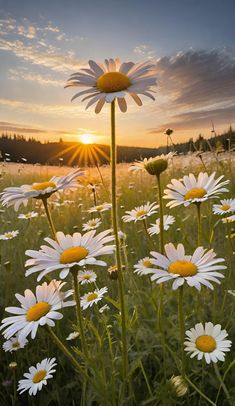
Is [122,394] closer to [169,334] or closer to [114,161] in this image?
[169,334]

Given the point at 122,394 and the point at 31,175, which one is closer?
the point at 122,394

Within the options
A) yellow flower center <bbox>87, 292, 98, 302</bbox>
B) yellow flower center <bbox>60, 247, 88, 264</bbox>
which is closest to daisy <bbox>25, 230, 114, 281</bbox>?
yellow flower center <bbox>60, 247, 88, 264</bbox>

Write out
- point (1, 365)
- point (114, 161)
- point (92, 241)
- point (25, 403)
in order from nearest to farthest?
point (114, 161)
point (92, 241)
point (25, 403)
point (1, 365)

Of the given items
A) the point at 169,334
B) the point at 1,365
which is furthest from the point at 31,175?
the point at 169,334

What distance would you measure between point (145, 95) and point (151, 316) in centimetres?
122

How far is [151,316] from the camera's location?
2.08 metres

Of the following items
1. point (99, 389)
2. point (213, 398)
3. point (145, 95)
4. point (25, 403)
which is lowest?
point (25, 403)

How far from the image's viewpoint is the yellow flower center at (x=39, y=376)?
67.2 inches

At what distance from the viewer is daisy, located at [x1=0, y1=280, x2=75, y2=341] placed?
4.48ft

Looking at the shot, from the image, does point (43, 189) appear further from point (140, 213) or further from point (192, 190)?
point (140, 213)

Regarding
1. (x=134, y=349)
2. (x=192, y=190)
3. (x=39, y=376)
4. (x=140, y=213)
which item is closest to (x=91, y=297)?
(x=134, y=349)

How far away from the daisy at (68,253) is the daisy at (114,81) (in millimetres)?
408

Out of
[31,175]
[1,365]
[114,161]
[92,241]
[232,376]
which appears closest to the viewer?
[114,161]

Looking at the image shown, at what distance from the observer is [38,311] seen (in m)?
1.45
